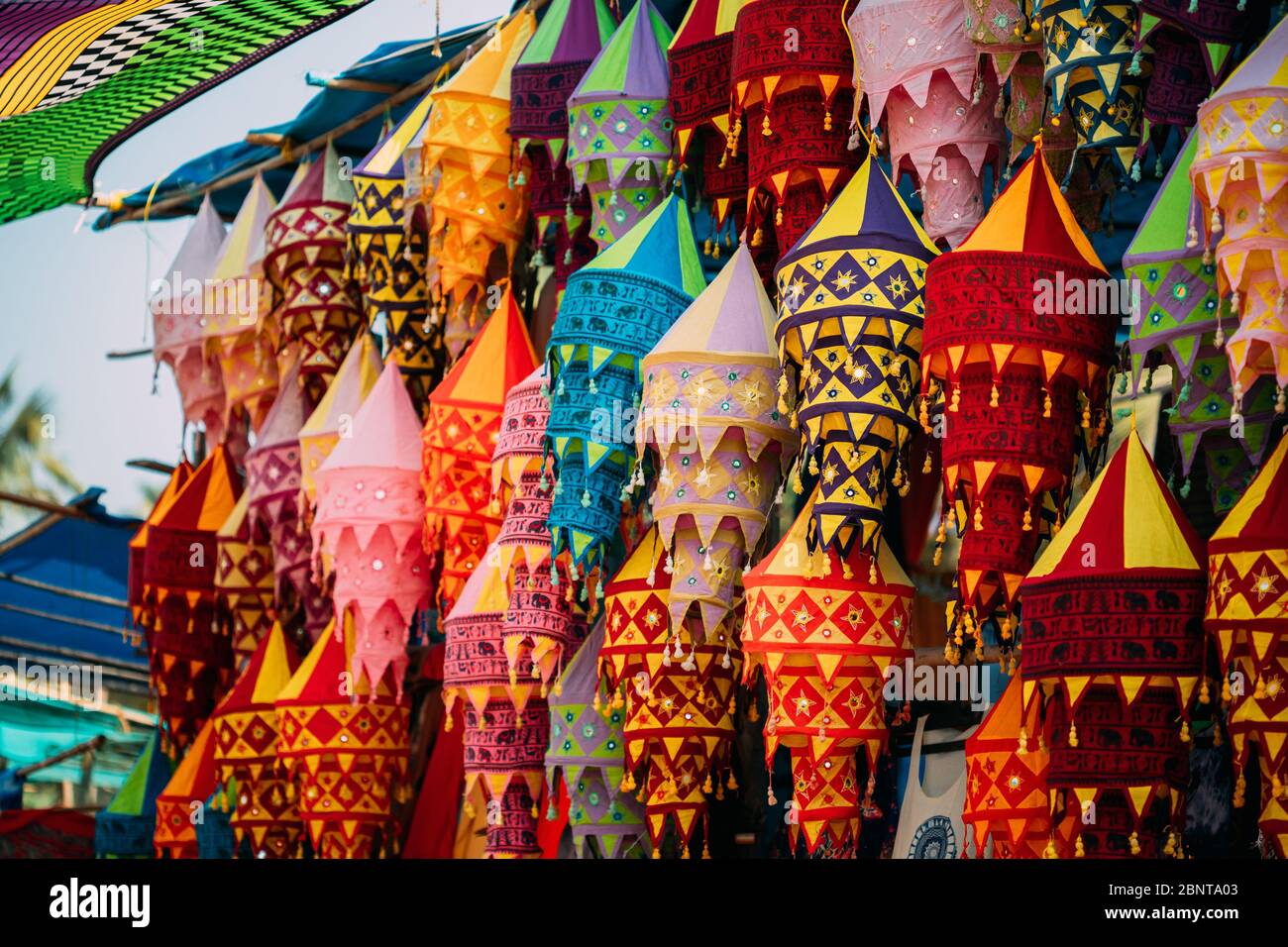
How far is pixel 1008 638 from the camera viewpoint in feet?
36.9

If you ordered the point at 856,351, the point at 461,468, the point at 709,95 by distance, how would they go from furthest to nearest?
the point at 461,468 → the point at 709,95 → the point at 856,351

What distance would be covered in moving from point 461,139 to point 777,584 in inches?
165

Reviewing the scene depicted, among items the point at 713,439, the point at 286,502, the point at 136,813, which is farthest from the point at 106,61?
the point at 136,813

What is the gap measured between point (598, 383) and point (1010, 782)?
3.21 metres

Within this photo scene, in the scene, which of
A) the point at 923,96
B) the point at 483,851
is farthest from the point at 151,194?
the point at 923,96

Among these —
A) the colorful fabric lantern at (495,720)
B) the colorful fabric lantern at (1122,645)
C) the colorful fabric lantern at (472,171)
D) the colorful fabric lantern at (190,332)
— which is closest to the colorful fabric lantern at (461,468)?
the colorful fabric lantern at (495,720)

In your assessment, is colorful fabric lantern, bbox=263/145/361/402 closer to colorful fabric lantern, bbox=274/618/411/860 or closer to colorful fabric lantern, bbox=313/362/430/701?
colorful fabric lantern, bbox=313/362/430/701

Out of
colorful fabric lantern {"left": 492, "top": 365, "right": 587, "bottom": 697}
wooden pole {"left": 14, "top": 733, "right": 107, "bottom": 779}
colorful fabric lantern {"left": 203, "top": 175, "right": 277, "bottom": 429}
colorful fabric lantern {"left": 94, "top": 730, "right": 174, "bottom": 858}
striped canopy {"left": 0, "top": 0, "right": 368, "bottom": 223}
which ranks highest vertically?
striped canopy {"left": 0, "top": 0, "right": 368, "bottom": 223}

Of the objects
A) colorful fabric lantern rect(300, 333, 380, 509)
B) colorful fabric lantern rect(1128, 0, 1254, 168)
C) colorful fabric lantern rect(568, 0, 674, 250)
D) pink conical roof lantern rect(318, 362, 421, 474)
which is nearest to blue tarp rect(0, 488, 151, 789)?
colorful fabric lantern rect(300, 333, 380, 509)

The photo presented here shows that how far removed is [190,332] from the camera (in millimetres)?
17453

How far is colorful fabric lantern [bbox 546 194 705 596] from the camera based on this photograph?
1262 centimetres

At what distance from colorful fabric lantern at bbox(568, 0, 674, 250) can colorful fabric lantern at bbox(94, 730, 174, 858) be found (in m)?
7.06

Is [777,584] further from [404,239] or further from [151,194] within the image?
[151,194]

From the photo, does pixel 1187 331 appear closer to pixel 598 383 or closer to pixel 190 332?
pixel 598 383
